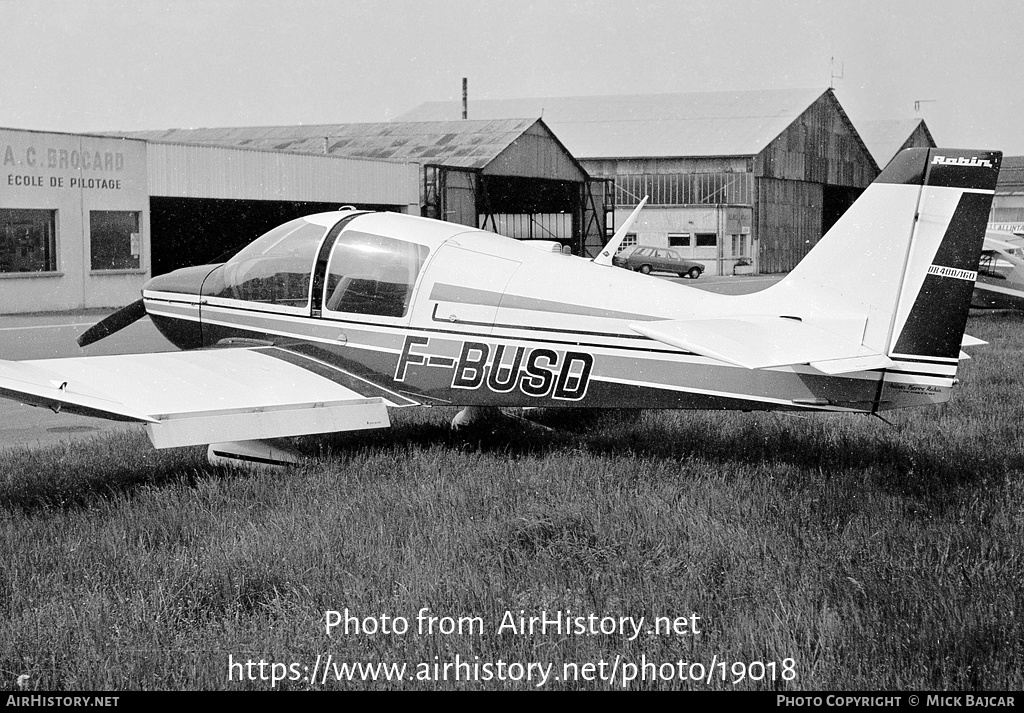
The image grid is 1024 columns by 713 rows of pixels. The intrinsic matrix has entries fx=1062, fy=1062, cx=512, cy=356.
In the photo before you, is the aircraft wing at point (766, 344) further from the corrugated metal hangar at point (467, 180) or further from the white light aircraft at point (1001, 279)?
the corrugated metal hangar at point (467, 180)

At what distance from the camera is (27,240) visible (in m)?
24.8

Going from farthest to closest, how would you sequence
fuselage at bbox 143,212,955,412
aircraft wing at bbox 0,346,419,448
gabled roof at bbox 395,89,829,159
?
gabled roof at bbox 395,89,829,159 → fuselage at bbox 143,212,955,412 → aircraft wing at bbox 0,346,419,448

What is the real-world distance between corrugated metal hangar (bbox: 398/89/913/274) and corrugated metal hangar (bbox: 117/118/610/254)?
763 cm

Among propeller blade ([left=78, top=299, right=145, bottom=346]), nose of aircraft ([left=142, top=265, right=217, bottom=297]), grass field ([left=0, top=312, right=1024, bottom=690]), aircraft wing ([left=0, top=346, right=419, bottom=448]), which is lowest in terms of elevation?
grass field ([left=0, top=312, right=1024, bottom=690])

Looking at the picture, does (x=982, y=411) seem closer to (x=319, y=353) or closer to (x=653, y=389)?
(x=653, y=389)

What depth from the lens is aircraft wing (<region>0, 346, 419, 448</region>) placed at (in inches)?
243

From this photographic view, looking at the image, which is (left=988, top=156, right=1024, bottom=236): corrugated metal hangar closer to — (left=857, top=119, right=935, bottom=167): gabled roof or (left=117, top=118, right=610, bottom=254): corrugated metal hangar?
(left=857, top=119, right=935, bottom=167): gabled roof

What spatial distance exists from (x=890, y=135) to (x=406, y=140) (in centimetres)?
3854

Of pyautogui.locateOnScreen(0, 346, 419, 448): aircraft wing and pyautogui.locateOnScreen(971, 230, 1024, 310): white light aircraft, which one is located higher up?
pyautogui.locateOnScreen(971, 230, 1024, 310): white light aircraft

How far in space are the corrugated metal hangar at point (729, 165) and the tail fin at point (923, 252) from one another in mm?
48121

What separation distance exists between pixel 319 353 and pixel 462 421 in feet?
4.51

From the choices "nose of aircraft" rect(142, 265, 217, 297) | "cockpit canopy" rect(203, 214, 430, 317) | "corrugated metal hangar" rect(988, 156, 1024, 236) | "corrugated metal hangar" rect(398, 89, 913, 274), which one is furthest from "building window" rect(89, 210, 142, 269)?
"corrugated metal hangar" rect(988, 156, 1024, 236)

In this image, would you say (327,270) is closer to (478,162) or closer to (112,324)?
(112,324)

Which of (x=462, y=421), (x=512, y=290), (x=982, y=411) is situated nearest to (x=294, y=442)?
(x=462, y=421)
